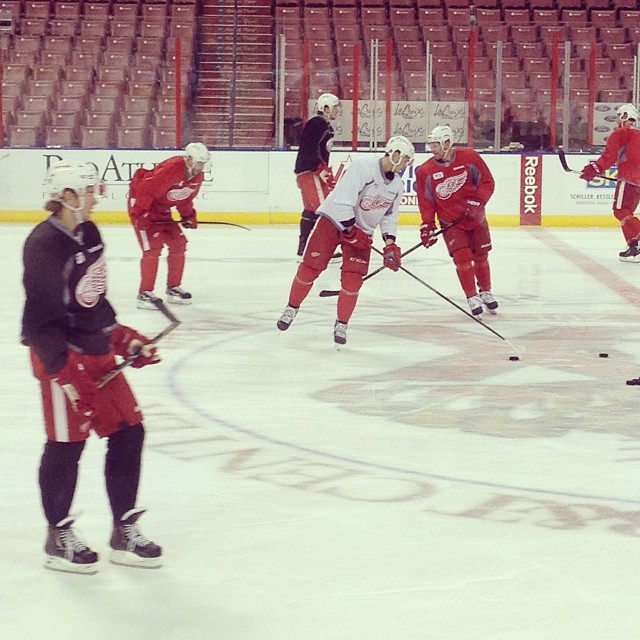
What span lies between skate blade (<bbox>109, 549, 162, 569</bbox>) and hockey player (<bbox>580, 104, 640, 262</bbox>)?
275 inches

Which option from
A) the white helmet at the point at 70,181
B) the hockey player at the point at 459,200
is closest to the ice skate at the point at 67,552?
the white helmet at the point at 70,181

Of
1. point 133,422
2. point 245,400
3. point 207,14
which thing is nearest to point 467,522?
point 133,422

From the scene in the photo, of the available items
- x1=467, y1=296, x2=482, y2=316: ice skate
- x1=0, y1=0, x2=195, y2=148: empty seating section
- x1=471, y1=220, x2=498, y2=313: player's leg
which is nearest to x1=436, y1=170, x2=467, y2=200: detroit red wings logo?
x1=471, y1=220, x2=498, y2=313: player's leg

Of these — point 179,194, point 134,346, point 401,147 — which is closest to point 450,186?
point 401,147

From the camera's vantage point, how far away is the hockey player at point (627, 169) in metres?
9.68

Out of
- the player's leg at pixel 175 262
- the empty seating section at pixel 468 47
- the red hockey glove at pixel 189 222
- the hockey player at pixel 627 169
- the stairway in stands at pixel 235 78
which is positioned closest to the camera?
the player's leg at pixel 175 262

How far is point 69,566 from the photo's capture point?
311 cm

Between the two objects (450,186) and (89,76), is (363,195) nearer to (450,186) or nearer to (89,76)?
(450,186)

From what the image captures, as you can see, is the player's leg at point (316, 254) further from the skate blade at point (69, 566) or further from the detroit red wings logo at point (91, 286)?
the skate blade at point (69, 566)

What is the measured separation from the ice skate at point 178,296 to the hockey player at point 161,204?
5.6 inches

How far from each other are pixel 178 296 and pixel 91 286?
4.85 meters

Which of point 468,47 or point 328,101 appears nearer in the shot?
point 328,101

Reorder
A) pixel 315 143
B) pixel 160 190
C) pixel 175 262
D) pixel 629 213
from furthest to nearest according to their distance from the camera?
pixel 629 213
pixel 315 143
pixel 175 262
pixel 160 190

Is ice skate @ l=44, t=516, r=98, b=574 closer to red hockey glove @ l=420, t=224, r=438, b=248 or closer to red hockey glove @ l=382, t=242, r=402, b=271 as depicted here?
red hockey glove @ l=382, t=242, r=402, b=271
